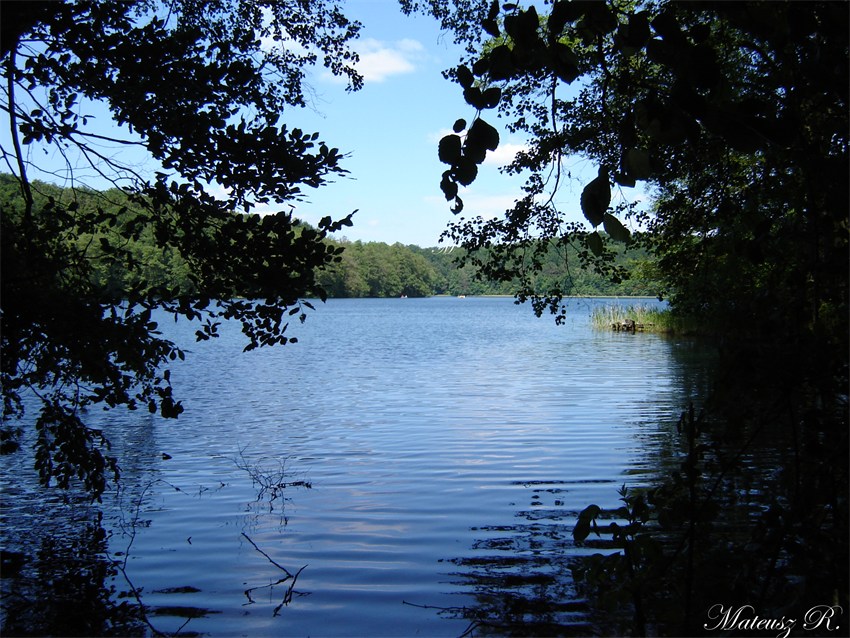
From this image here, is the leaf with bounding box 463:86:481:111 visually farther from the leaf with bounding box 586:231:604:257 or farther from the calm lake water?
the calm lake water

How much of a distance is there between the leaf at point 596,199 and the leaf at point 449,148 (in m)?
0.42

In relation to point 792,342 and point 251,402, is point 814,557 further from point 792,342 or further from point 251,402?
point 251,402

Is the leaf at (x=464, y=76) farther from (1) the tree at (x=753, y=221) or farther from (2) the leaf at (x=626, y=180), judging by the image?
(2) the leaf at (x=626, y=180)

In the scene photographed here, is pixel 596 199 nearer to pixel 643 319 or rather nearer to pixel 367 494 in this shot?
pixel 367 494

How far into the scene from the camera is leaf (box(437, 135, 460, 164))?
2363 mm

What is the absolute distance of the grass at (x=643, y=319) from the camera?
37.2m

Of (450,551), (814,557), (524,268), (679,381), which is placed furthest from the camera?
(679,381)

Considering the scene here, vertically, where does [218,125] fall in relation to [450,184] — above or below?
above

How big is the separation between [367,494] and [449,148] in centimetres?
710

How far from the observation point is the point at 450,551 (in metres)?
6.79

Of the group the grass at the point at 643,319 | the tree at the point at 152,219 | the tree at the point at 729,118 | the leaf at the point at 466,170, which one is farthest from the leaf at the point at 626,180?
the grass at the point at 643,319

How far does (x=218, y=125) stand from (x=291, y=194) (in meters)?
0.73

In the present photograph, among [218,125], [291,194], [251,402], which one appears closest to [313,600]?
[291,194]

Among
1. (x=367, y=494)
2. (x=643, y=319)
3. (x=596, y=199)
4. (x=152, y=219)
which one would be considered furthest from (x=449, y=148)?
(x=643, y=319)
